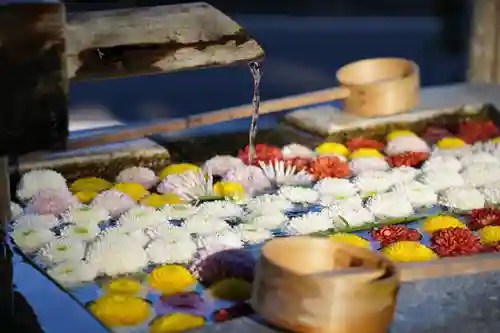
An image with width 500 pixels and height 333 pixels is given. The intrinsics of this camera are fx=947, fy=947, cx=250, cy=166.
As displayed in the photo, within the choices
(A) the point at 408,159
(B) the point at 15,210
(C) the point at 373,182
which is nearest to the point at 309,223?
(C) the point at 373,182

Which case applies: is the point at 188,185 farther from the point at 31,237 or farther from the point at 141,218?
the point at 31,237

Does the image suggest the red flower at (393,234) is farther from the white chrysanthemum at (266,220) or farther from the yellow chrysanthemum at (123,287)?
the yellow chrysanthemum at (123,287)

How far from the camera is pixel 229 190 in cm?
221

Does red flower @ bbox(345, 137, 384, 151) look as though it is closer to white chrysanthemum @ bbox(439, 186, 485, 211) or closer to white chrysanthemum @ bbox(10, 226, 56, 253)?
white chrysanthemum @ bbox(439, 186, 485, 211)

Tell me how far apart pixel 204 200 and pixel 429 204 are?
0.51m

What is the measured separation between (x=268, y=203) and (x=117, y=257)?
0.44 meters

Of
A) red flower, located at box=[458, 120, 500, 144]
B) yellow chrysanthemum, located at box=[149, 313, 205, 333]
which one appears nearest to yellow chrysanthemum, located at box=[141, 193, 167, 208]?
yellow chrysanthemum, located at box=[149, 313, 205, 333]

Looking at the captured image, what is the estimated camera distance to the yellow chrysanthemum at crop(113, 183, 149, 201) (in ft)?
7.19

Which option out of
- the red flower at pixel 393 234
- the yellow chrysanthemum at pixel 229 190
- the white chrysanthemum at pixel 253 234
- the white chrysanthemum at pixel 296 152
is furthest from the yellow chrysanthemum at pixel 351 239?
the white chrysanthemum at pixel 296 152

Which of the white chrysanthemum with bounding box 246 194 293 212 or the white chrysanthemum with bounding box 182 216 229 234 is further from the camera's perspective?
the white chrysanthemum with bounding box 246 194 293 212

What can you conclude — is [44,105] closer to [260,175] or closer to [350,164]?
[260,175]

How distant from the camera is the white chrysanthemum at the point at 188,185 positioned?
2.20 meters

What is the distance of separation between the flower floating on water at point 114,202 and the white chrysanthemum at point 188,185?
113mm

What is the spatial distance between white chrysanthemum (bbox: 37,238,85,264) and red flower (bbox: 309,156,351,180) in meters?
0.69
